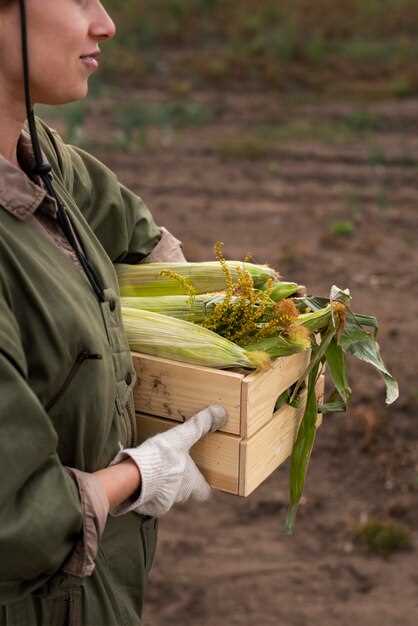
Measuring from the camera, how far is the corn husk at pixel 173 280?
2.23 meters

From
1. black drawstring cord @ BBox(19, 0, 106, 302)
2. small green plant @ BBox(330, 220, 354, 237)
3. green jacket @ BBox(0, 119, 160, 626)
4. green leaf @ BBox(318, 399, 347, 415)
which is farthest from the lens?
small green plant @ BBox(330, 220, 354, 237)

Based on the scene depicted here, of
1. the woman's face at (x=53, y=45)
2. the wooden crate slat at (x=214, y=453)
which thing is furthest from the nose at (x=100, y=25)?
the wooden crate slat at (x=214, y=453)

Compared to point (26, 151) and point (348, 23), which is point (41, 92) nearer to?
point (26, 151)

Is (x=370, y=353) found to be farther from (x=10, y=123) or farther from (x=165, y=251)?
(x=10, y=123)

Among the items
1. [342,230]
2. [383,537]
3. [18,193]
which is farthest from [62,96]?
[342,230]

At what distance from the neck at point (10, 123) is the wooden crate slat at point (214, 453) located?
61 centimetres

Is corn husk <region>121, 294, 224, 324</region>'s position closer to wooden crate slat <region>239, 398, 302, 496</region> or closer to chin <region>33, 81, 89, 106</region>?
wooden crate slat <region>239, 398, 302, 496</region>

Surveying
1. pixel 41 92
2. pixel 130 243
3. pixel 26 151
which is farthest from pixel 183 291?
pixel 41 92

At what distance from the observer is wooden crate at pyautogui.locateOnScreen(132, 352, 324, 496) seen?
1907 mm

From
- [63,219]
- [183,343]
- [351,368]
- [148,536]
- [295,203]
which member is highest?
[63,219]

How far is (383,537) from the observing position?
12.1ft

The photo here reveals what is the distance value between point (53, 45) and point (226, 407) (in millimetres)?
757

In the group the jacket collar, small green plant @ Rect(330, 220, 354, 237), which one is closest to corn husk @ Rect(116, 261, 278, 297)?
the jacket collar

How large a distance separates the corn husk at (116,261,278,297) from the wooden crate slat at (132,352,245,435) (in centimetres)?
28
